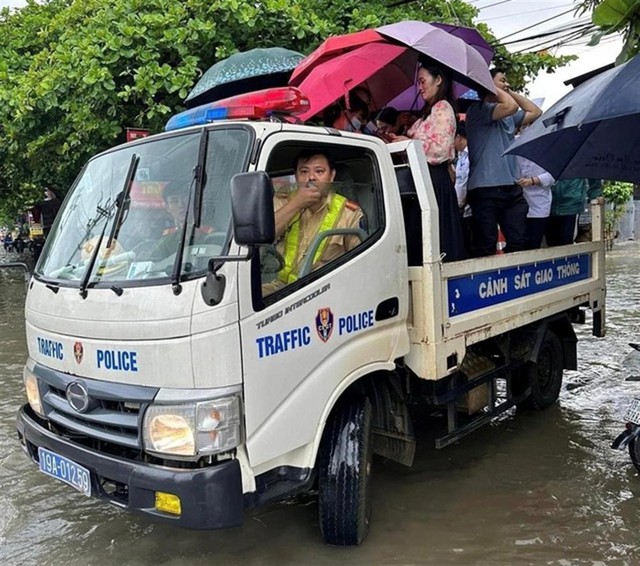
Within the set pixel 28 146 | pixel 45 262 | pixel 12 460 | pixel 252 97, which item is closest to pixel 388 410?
pixel 252 97

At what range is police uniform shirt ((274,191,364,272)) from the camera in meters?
2.91

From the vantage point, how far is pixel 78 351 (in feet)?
9.13

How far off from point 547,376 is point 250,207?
389 centimetres

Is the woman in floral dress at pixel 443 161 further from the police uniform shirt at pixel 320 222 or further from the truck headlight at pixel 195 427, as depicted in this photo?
the truck headlight at pixel 195 427

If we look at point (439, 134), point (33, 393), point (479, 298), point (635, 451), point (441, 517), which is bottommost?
point (441, 517)

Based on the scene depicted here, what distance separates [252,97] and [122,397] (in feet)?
5.02

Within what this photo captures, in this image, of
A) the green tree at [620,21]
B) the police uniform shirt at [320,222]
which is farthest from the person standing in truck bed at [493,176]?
the police uniform shirt at [320,222]

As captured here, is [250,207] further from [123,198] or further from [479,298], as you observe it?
[479,298]

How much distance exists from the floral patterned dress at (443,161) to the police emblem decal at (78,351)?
209cm

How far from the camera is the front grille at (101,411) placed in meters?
2.54

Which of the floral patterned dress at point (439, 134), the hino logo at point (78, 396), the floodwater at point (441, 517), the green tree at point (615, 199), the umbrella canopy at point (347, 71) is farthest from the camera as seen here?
the green tree at point (615, 199)

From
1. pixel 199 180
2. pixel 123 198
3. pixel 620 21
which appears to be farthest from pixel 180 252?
pixel 620 21

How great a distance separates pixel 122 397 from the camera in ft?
8.46

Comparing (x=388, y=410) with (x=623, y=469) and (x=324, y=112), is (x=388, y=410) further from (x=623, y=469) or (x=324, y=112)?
(x=324, y=112)
